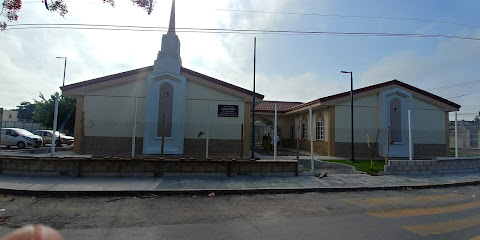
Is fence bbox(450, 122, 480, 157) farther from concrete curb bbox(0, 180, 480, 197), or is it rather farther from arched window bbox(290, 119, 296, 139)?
arched window bbox(290, 119, 296, 139)

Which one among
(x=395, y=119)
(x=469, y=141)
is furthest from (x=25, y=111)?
(x=469, y=141)

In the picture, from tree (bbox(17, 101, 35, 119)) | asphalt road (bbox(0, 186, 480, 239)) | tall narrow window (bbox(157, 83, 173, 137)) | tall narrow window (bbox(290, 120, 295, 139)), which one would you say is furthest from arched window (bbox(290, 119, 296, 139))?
tree (bbox(17, 101, 35, 119))

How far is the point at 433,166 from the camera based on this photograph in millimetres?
10531

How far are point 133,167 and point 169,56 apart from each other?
300 inches

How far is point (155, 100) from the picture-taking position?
45.4 ft

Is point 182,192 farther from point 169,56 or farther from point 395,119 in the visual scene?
point 395,119

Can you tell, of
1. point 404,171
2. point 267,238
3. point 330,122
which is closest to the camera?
point 267,238

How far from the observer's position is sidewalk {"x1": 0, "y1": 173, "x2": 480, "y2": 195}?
6.94 metres

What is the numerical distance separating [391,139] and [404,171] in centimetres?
729

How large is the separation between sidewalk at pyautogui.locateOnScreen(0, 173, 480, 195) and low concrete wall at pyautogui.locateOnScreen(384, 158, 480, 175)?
0.67m

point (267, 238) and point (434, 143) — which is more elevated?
point (434, 143)

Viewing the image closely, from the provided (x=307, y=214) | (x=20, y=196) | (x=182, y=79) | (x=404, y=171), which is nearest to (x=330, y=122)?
(x=404, y=171)

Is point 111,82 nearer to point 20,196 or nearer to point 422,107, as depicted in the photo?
point 20,196

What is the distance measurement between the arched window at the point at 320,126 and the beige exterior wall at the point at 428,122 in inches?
229
